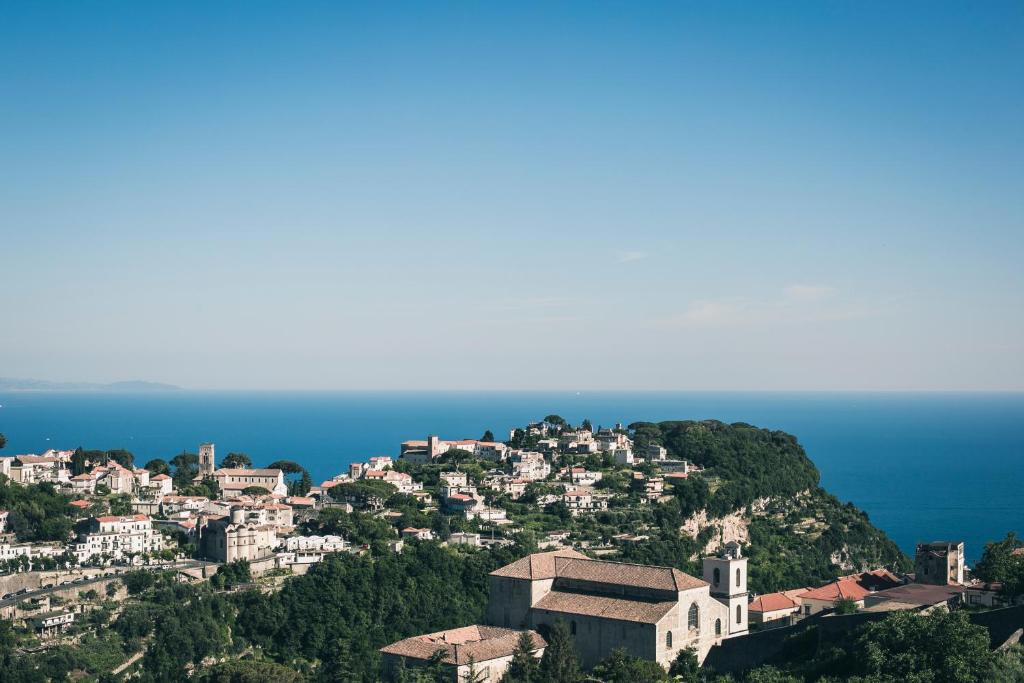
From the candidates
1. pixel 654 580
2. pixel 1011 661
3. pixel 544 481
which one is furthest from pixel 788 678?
pixel 544 481

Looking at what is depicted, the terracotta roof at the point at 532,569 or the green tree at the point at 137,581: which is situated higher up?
the terracotta roof at the point at 532,569

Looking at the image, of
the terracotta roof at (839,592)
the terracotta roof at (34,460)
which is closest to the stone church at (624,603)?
the terracotta roof at (839,592)

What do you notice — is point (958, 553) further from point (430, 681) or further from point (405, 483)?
Answer: point (405, 483)

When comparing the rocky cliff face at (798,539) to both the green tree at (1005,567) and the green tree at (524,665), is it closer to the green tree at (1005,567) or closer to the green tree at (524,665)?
the green tree at (1005,567)

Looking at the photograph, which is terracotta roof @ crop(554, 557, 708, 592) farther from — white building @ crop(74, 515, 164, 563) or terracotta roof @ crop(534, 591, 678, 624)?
white building @ crop(74, 515, 164, 563)

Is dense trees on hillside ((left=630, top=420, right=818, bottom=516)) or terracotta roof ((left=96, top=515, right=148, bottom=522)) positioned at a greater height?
dense trees on hillside ((left=630, top=420, right=818, bottom=516))

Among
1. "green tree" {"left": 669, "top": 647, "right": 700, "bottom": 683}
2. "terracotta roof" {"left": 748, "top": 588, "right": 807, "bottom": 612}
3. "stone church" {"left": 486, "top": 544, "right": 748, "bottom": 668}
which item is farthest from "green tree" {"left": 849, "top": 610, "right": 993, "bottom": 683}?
"terracotta roof" {"left": 748, "top": 588, "right": 807, "bottom": 612}
